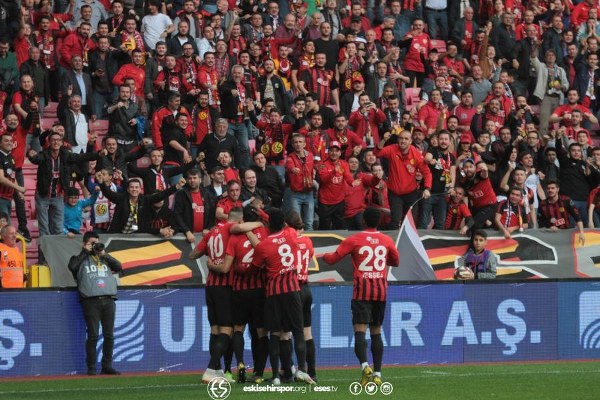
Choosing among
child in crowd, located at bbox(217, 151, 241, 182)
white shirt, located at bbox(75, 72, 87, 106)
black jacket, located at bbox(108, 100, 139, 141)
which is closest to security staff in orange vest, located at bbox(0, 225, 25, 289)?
child in crowd, located at bbox(217, 151, 241, 182)

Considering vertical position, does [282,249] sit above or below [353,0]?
below

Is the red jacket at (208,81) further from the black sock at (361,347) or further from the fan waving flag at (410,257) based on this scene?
the black sock at (361,347)

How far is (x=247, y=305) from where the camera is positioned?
15805mm

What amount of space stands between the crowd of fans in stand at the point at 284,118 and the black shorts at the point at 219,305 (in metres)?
3.74

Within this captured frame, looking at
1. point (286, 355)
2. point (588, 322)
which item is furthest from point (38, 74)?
point (588, 322)

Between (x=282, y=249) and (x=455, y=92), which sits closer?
(x=282, y=249)

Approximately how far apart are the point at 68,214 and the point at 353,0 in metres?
10.2

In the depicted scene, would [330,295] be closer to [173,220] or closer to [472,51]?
[173,220]

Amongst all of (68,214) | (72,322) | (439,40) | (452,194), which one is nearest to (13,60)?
(68,214)

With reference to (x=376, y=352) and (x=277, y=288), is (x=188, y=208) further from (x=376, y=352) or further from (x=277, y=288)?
(x=376, y=352)

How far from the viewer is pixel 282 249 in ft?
49.8

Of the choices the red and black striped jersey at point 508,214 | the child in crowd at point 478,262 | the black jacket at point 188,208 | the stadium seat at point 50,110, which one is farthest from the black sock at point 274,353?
the stadium seat at point 50,110

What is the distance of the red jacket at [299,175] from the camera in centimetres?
2127

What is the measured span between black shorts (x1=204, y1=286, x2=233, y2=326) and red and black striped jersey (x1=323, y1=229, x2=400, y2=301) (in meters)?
1.43
